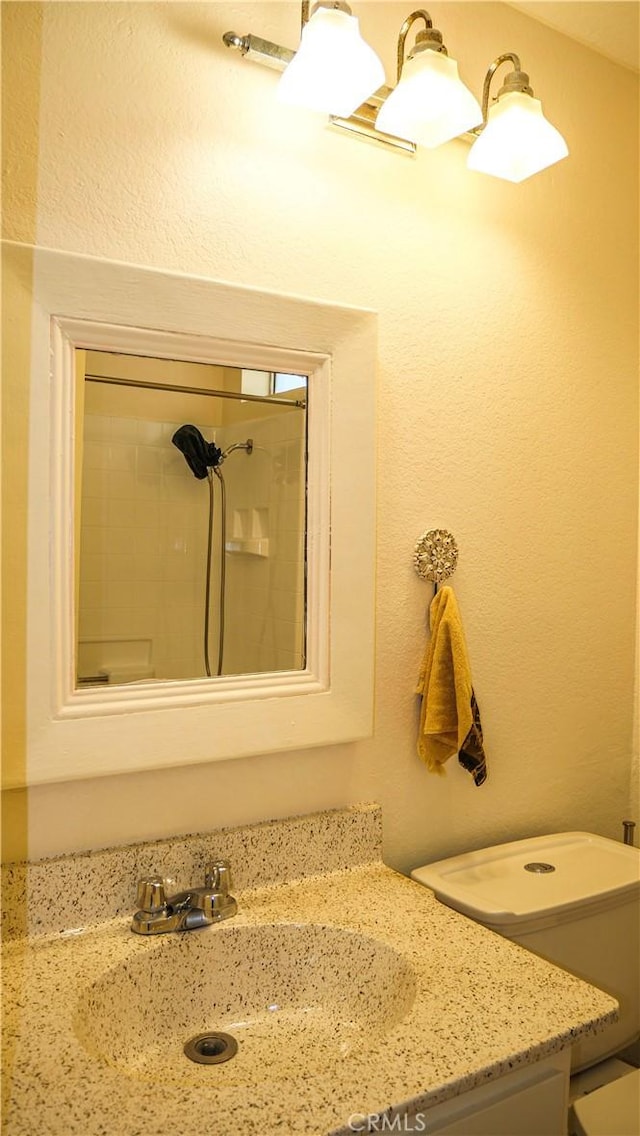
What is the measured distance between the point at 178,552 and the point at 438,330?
644 millimetres

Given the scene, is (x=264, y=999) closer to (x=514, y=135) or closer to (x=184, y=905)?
(x=184, y=905)

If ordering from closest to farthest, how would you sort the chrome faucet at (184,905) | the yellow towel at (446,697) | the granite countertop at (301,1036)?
the granite countertop at (301,1036)
the chrome faucet at (184,905)
the yellow towel at (446,697)

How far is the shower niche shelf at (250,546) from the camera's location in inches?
47.2

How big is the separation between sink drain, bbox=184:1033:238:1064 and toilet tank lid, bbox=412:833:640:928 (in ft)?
1.37

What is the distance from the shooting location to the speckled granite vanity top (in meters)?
0.77

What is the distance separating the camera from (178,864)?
3.78 feet

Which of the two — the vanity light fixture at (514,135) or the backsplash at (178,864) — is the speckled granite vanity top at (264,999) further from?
the vanity light fixture at (514,135)

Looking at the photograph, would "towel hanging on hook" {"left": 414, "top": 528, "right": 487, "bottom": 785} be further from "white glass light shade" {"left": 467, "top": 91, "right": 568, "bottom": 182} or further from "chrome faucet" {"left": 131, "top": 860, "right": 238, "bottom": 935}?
"white glass light shade" {"left": 467, "top": 91, "right": 568, "bottom": 182}

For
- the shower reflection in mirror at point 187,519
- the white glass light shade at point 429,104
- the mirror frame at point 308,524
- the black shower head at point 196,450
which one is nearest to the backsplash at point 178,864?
the mirror frame at point 308,524

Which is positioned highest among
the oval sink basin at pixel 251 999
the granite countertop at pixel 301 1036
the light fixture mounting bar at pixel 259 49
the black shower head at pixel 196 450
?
the light fixture mounting bar at pixel 259 49

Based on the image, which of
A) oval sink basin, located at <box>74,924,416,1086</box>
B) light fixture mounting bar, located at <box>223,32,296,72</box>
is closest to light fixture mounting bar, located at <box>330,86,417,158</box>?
light fixture mounting bar, located at <box>223,32,296,72</box>

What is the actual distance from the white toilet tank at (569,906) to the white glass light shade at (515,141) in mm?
1209

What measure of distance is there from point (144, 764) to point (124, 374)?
547 millimetres

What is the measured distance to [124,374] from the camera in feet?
3.66
